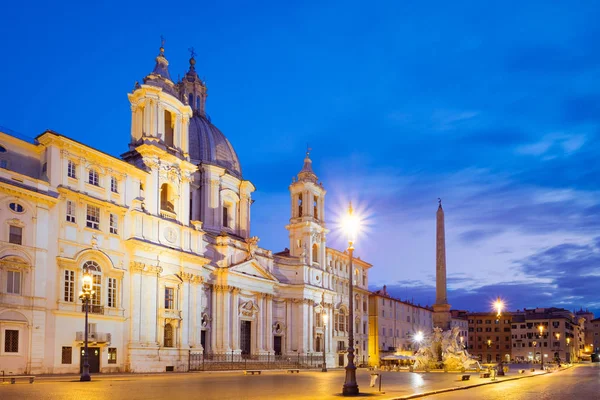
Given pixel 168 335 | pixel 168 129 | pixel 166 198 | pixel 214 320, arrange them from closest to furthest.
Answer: pixel 168 335
pixel 166 198
pixel 168 129
pixel 214 320

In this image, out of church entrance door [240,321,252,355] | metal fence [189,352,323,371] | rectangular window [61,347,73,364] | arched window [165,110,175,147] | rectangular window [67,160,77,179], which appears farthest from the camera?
church entrance door [240,321,252,355]

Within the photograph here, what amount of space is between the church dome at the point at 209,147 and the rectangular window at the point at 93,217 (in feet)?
79.4

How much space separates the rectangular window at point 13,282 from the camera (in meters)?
37.3

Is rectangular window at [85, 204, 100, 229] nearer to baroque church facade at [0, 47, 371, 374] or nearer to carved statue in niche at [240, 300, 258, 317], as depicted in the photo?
baroque church facade at [0, 47, 371, 374]

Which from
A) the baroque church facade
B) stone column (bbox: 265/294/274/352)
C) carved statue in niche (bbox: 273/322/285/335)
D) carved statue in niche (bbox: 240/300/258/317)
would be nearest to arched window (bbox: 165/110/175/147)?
the baroque church facade

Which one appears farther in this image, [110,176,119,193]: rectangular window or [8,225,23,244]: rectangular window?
[110,176,119,193]: rectangular window

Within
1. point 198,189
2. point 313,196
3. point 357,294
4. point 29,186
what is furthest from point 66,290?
point 357,294

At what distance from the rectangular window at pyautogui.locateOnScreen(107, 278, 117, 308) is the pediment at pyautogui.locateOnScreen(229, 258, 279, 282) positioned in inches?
722

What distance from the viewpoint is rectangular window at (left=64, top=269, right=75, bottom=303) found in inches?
1617

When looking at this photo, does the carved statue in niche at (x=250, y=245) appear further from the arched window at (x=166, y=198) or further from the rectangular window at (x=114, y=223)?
the rectangular window at (x=114, y=223)

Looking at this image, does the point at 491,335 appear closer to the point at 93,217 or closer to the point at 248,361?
the point at 248,361

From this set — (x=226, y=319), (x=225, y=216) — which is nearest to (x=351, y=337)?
(x=226, y=319)

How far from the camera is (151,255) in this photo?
48.4 meters

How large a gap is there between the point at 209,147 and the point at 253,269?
14.7 m
